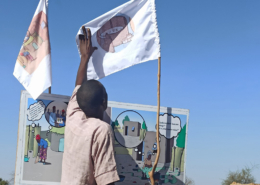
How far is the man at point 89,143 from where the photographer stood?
7.57ft

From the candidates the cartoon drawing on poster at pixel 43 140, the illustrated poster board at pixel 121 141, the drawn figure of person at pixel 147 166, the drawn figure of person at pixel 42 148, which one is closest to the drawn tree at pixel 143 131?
the illustrated poster board at pixel 121 141

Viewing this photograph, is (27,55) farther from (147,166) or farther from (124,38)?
(147,166)

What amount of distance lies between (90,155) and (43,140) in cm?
200

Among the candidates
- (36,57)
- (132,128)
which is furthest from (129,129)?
(36,57)

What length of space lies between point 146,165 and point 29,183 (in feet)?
5.13

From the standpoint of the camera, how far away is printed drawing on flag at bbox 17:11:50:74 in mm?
4453

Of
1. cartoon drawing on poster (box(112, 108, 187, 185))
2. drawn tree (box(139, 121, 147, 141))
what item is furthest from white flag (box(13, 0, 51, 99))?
drawn tree (box(139, 121, 147, 141))

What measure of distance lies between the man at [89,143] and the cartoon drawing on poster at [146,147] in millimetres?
1919

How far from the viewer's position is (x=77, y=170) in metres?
2.38

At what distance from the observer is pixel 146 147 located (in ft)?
15.3

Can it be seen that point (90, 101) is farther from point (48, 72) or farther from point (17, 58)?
point (17, 58)

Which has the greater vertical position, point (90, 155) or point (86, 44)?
point (86, 44)

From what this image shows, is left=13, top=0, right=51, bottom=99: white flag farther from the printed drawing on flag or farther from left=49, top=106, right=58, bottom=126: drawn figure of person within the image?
left=49, top=106, right=58, bottom=126: drawn figure of person

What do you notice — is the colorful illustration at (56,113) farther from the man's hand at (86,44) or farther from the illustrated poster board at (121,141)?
the man's hand at (86,44)
